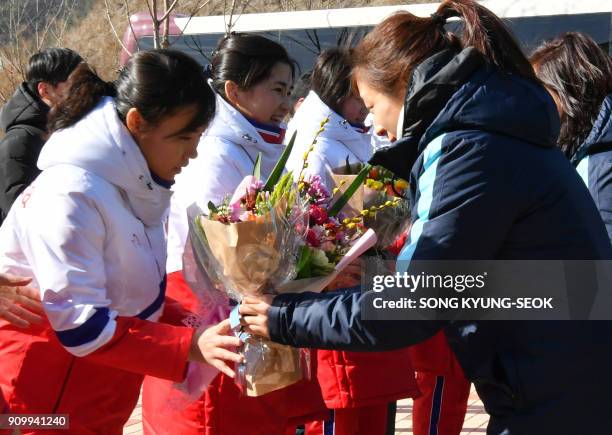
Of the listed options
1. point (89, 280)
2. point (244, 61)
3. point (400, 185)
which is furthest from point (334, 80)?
point (89, 280)

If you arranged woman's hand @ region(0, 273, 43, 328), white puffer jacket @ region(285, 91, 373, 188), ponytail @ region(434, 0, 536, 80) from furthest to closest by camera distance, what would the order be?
white puffer jacket @ region(285, 91, 373, 188), woman's hand @ region(0, 273, 43, 328), ponytail @ region(434, 0, 536, 80)

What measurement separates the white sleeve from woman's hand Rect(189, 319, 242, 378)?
0.26 m

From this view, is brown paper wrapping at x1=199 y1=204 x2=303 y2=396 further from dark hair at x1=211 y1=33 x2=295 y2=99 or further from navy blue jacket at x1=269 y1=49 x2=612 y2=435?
dark hair at x1=211 y1=33 x2=295 y2=99

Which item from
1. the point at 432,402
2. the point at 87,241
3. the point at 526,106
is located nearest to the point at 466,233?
the point at 526,106

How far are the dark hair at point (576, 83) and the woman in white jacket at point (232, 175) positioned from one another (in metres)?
1.05

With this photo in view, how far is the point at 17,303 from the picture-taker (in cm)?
260

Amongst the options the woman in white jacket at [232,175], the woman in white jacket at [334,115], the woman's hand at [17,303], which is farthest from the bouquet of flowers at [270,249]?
the woman in white jacket at [334,115]

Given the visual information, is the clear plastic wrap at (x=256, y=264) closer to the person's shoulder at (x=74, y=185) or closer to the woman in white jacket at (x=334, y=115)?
the person's shoulder at (x=74, y=185)

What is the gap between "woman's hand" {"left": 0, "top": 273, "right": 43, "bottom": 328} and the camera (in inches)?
101

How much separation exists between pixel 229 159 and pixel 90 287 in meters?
1.06

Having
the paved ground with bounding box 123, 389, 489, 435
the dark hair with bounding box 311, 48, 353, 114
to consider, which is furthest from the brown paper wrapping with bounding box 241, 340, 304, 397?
the paved ground with bounding box 123, 389, 489, 435

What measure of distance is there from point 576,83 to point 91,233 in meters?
1.82

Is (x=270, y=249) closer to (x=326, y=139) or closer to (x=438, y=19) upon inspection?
(x=438, y=19)

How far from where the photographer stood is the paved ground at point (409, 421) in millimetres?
5316
